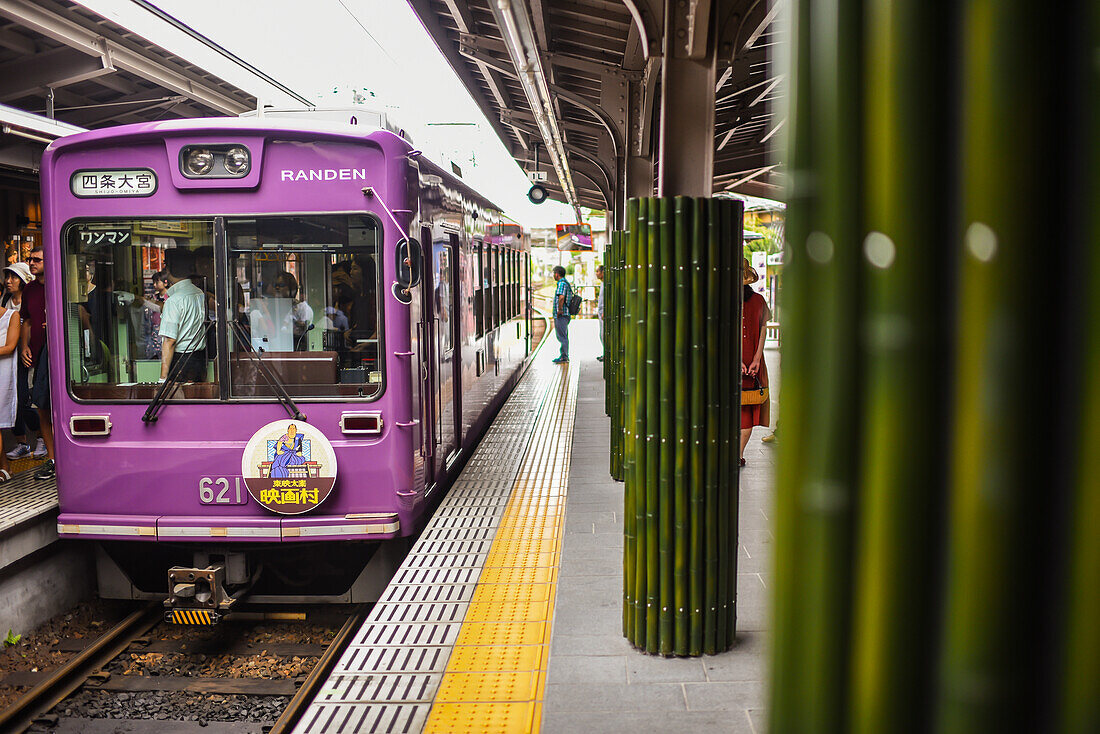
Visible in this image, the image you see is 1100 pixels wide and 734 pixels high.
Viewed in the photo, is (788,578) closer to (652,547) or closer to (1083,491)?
(1083,491)

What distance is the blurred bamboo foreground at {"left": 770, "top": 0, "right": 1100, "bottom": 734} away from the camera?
0.74m

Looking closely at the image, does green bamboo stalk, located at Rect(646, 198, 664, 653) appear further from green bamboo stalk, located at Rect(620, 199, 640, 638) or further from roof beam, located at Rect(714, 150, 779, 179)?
roof beam, located at Rect(714, 150, 779, 179)

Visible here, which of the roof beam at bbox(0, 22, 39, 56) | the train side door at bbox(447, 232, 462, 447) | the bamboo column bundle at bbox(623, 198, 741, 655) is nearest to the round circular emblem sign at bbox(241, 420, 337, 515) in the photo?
the train side door at bbox(447, 232, 462, 447)

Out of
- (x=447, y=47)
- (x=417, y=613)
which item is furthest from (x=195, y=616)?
(x=447, y=47)

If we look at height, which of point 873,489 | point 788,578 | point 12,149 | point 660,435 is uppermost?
point 12,149

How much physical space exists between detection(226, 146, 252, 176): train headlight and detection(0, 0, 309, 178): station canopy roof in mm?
2176

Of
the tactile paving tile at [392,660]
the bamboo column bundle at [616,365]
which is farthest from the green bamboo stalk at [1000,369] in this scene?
the bamboo column bundle at [616,365]

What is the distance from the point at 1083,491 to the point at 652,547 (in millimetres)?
3095

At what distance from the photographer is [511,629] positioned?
4172 mm

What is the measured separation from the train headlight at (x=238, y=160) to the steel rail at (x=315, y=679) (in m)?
2.75

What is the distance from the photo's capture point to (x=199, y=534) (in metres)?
5.11

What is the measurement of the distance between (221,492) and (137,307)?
117 cm

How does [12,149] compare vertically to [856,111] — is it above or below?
above

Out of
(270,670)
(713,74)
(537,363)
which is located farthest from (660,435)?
(537,363)
